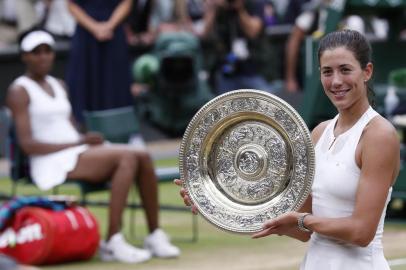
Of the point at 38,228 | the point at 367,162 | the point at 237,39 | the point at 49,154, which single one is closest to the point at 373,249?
the point at 367,162

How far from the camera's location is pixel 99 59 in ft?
36.2

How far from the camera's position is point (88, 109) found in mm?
11000

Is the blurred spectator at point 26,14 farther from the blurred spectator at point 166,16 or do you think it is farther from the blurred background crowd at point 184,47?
the blurred spectator at point 166,16

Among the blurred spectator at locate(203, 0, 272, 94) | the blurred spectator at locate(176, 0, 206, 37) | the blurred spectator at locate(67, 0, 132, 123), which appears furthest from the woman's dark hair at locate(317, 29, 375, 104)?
the blurred spectator at locate(176, 0, 206, 37)

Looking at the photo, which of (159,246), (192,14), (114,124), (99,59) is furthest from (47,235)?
(192,14)

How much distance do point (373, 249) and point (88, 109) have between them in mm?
7353

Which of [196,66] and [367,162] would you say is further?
[196,66]

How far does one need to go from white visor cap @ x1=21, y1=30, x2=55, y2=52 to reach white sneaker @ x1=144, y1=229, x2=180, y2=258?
60.4 inches

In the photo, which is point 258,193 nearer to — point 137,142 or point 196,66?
point 137,142

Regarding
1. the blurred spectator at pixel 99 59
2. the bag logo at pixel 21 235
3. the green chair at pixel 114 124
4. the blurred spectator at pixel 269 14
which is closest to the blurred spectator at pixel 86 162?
the bag logo at pixel 21 235

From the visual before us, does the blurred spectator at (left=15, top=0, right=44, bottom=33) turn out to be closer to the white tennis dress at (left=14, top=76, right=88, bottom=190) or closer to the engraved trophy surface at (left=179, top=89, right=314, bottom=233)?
the white tennis dress at (left=14, top=76, right=88, bottom=190)

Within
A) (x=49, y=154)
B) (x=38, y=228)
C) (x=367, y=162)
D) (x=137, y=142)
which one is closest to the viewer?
(x=367, y=162)

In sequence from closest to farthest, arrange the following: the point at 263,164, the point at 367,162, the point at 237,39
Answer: the point at 367,162 < the point at 263,164 < the point at 237,39

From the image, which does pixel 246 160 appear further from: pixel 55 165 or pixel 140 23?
pixel 140 23
